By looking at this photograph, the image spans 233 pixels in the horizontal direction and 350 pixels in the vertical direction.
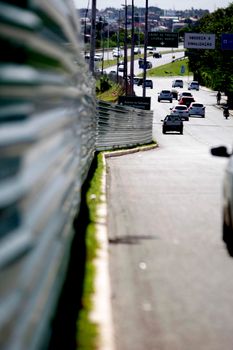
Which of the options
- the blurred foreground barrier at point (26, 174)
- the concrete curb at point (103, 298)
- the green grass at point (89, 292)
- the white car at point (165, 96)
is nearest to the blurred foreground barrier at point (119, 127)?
the green grass at point (89, 292)

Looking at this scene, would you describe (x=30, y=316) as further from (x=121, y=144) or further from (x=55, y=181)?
(x=121, y=144)

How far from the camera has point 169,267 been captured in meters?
8.97

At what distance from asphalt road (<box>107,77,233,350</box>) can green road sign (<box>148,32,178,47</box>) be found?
263 ft

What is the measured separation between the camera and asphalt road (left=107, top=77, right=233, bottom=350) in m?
6.53

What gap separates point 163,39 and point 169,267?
90.3 m

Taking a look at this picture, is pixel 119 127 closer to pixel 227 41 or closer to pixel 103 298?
pixel 103 298

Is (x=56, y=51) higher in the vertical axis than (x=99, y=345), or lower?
higher

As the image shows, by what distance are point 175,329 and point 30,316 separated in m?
2.62

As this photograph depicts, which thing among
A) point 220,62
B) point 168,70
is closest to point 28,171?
point 220,62

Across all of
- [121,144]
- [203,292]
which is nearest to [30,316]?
[203,292]

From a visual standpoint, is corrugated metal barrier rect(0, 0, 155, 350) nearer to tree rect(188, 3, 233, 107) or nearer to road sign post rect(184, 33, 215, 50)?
road sign post rect(184, 33, 215, 50)

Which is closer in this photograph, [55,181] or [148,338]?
[55,181]

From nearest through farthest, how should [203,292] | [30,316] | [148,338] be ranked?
[30,316], [148,338], [203,292]

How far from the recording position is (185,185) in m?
17.8
